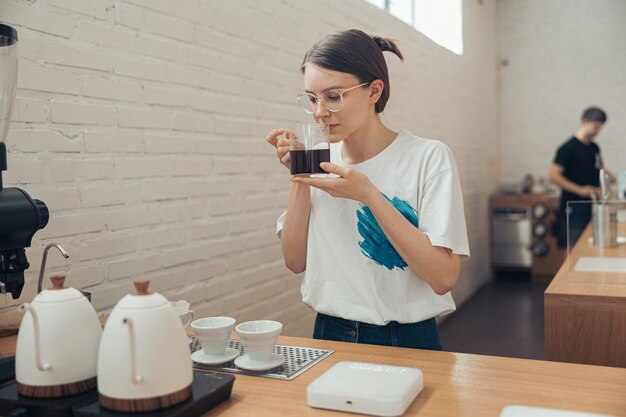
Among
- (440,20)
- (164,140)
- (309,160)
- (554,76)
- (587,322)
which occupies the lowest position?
(587,322)

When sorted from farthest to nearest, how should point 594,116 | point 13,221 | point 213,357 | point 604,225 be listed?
point 594,116
point 604,225
point 213,357
point 13,221

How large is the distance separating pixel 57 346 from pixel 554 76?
685cm

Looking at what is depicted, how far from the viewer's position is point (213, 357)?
1319 millimetres

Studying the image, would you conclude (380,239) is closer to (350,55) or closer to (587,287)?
(350,55)

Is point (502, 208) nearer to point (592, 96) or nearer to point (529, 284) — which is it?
point (529, 284)

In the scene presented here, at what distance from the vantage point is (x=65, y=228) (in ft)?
5.80

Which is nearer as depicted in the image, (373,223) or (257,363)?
(257,363)

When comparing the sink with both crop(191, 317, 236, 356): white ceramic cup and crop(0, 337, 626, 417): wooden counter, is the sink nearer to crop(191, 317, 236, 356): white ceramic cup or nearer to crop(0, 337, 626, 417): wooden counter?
crop(0, 337, 626, 417): wooden counter

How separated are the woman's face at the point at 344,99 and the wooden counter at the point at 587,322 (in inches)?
44.4

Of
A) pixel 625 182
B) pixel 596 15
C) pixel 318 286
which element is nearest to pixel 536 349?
pixel 625 182

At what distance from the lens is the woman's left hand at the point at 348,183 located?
1423 mm

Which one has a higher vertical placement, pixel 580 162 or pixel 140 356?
pixel 580 162

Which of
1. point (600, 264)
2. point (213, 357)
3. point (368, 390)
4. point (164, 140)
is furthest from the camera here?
point (600, 264)

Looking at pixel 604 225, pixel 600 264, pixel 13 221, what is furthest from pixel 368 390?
pixel 604 225
